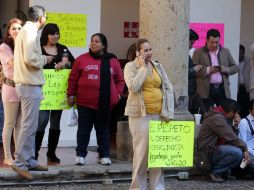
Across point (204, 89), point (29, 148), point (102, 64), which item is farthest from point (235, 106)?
point (29, 148)

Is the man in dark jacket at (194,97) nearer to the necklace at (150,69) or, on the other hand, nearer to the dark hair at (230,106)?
the dark hair at (230,106)

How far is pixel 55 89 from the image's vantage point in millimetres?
9734

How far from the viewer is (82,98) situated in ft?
31.5

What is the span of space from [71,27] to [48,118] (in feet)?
6.72

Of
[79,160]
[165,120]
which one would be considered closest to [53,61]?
[79,160]

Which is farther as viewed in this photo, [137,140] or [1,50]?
[1,50]

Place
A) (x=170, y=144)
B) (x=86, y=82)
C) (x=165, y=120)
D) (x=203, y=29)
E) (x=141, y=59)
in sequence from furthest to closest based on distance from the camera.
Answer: (x=203, y=29), (x=86, y=82), (x=170, y=144), (x=165, y=120), (x=141, y=59)

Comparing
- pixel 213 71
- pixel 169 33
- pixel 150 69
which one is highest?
pixel 169 33

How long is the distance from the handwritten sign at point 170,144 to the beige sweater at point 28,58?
1.58 m

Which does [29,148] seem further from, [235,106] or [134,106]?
[235,106]

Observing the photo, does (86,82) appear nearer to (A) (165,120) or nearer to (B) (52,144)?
(B) (52,144)

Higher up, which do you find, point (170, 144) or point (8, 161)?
point (170, 144)

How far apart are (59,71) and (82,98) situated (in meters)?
0.48

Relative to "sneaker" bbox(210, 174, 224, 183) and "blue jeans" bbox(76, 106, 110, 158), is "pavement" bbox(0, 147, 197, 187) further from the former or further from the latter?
"sneaker" bbox(210, 174, 224, 183)
